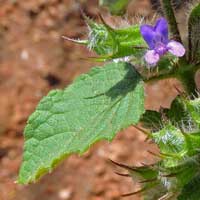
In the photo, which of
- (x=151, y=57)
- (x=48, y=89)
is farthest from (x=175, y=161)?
(x=48, y=89)

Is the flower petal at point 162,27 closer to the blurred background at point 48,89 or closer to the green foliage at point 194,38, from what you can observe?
the green foliage at point 194,38

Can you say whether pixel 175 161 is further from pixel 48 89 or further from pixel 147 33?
pixel 48 89

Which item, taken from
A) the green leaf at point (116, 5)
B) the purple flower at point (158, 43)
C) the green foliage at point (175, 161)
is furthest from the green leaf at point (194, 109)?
the green leaf at point (116, 5)

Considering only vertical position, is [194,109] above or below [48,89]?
below

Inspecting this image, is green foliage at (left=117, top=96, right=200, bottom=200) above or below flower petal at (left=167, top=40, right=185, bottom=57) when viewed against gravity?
below

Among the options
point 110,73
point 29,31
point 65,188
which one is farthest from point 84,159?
point 110,73

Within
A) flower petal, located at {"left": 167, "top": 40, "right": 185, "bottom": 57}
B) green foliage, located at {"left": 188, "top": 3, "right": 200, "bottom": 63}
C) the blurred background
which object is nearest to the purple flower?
flower petal, located at {"left": 167, "top": 40, "right": 185, "bottom": 57}

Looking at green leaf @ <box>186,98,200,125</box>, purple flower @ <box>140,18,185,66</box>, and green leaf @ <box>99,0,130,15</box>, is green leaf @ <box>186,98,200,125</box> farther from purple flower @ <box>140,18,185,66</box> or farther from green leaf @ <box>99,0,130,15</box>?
green leaf @ <box>99,0,130,15</box>
